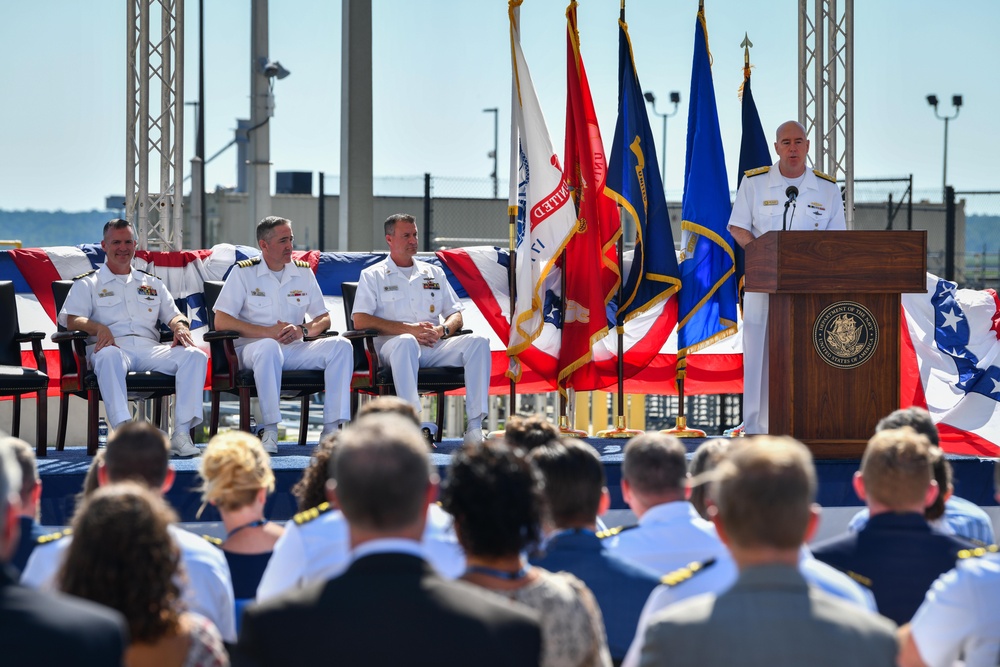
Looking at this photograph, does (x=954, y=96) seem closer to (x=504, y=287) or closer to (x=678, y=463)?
(x=504, y=287)

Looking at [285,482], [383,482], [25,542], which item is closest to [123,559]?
[383,482]

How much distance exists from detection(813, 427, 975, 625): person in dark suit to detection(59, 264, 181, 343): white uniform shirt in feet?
14.5

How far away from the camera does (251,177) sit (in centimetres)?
1753

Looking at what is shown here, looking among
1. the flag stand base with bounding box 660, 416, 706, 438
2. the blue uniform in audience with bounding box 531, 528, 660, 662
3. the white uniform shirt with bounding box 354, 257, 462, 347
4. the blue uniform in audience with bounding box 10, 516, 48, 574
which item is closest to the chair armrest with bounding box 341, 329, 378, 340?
the white uniform shirt with bounding box 354, 257, 462, 347

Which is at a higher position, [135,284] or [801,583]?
[135,284]

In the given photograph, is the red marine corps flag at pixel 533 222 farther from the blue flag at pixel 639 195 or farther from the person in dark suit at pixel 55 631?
the person in dark suit at pixel 55 631

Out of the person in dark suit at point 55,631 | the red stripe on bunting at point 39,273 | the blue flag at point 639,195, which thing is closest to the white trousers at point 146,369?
the red stripe on bunting at point 39,273

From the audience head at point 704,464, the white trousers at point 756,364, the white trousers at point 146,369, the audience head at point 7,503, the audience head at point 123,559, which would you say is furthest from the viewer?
the white trousers at point 756,364

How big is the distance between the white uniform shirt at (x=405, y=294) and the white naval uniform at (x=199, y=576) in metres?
3.94

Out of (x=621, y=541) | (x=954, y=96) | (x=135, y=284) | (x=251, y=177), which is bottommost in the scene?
(x=621, y=541)

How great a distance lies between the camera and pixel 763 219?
628cm

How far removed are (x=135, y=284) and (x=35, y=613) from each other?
16.2 ft

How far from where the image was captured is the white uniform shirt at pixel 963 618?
7.59 feet

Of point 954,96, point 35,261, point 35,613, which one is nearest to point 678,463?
point 35,613
